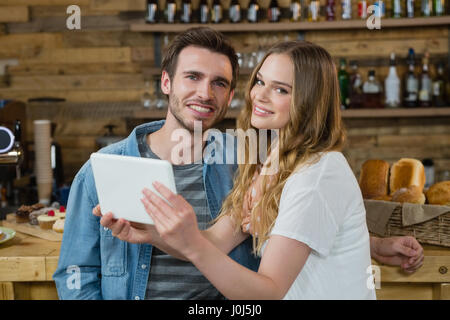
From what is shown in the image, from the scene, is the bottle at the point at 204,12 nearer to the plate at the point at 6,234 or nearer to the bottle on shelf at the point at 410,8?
the bottle on shelf at the point at 410,8

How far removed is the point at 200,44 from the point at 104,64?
189 cm

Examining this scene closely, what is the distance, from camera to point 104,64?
3.17m

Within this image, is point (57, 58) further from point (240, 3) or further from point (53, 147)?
point (240, 3)

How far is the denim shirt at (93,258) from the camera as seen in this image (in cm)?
129

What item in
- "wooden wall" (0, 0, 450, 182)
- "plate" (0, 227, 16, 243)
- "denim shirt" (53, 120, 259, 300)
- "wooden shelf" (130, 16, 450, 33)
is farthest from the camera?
"wooden wall" (0, 0, 450, 182)

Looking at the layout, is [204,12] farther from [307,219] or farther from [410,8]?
[307,219]

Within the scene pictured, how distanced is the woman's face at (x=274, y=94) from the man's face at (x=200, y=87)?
33cm

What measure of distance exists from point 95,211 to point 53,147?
1.77m

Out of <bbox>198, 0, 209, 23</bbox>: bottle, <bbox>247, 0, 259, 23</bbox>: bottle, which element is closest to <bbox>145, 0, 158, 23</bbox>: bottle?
<bbox>198, 0, 209, 23</bbox>: bottle

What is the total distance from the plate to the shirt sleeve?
1.05 m

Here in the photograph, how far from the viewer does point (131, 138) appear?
1.38 metres

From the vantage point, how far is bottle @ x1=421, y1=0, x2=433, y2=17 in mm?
2902

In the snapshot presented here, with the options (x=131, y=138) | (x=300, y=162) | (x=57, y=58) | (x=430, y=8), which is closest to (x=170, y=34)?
(x=57, y=58)

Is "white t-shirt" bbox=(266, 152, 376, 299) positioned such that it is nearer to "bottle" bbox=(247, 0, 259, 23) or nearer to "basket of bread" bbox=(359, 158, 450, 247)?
"basket of bread" bbox=(359, 158, 450, 247)
